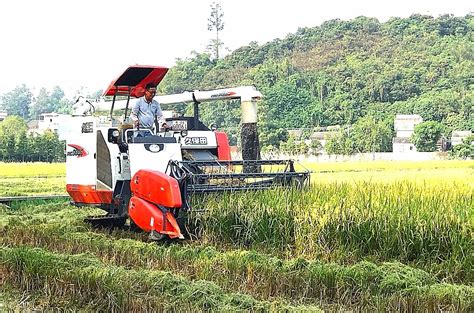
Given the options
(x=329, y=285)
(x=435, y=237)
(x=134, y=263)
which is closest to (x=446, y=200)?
(x=435, y=237)

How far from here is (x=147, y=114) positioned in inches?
383

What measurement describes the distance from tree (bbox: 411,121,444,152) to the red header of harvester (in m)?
47.7

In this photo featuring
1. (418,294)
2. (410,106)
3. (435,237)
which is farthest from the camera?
→ (410,106)

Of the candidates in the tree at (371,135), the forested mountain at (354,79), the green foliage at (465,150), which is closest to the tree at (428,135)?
the forested mountain at (354,79)

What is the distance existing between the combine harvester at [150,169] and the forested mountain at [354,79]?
34.9 metres

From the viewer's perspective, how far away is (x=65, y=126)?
35.3 feet

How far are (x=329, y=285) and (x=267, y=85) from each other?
58308mm

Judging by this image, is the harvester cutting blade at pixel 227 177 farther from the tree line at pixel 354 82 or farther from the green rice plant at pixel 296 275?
the tree line at pixel 354 82

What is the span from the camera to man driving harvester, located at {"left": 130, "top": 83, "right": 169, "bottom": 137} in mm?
9641

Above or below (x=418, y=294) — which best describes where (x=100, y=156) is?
above

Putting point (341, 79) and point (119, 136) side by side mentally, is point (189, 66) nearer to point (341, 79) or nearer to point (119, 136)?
point (341, 79)

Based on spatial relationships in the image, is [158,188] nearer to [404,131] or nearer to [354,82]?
[404,131]

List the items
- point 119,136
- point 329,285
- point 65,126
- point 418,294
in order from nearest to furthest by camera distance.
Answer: point 418,294 → point 329,285 → point 119,136 → point 65,126

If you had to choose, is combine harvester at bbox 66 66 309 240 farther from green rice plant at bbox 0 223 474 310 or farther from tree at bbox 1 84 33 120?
tree at bbox 1 84 33 120
